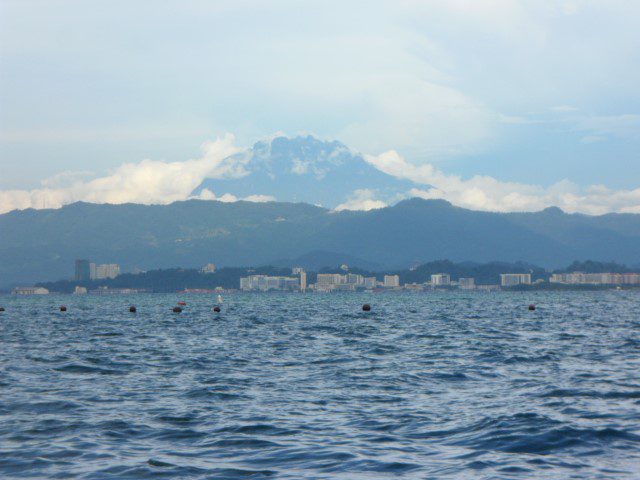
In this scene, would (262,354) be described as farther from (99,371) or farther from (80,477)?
(80,477)

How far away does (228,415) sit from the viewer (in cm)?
2748

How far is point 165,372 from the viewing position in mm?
39875

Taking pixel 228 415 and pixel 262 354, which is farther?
pixel 262 354

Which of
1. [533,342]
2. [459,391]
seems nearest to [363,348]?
[533,342]

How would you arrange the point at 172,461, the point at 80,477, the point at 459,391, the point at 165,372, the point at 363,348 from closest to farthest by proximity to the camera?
the point at 80,477 → the point at 172,461 → the point at 459,391 → the point at 165,372 → the point at 363,348

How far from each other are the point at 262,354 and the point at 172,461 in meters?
28.3

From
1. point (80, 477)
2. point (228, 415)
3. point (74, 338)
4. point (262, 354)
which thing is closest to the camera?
point (80, 477)

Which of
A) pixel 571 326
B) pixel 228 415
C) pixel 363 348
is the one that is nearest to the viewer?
pixel 228 415

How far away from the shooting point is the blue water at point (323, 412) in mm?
20688

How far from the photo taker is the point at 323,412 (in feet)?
91.6

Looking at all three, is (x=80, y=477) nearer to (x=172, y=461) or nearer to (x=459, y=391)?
(x=172, y=461)

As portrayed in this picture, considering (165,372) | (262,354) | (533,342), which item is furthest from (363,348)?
(165,372)

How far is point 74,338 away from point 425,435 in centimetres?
4788

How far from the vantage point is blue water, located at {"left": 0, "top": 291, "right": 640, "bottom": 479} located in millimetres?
20688
